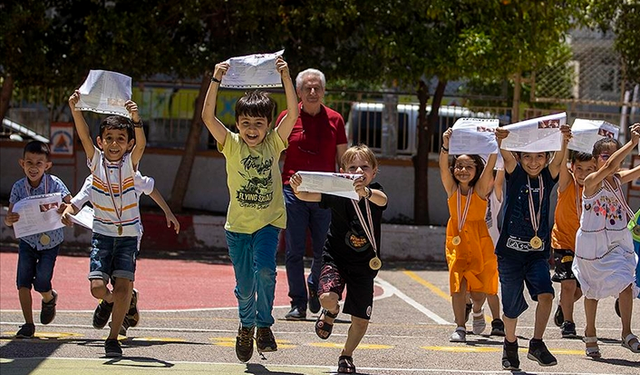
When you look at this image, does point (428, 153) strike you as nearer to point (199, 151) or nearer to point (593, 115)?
point (593, 115)

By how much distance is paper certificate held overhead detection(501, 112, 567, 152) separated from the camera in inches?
308

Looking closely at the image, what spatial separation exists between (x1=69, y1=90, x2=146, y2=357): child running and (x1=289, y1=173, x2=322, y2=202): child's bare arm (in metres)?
1.42

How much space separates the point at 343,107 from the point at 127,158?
10.9m

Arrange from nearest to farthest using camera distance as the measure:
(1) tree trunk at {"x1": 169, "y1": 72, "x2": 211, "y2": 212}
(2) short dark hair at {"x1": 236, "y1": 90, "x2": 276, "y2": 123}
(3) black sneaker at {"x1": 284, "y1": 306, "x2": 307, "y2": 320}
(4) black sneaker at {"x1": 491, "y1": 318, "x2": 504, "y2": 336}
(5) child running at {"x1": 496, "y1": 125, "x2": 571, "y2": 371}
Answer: (2) short dark hair at {"x1": 236, "y1": 90, "x2": 276, "y2": 123} < (5) child running at {"x1": 496, "y1": 125, "x2": 571, "y2": 371} < (4) black sneaker at {"x1": 491, "y1": 318, "x2": 504, "y2": 336} < (3) black sneaker at {"x1": 284, "y1": 306, "x2": 307, "y2": 320} < (1) tree trunk at {"x1": 169, "y1": 72, "x2": 211, "y2": 212}

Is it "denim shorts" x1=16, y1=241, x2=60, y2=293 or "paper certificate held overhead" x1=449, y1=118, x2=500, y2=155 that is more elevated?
"paper certificate held overhead" x1=449, y1=118, x2=500, y2=155

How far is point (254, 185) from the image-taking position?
295 inches

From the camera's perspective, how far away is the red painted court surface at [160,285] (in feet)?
37.6

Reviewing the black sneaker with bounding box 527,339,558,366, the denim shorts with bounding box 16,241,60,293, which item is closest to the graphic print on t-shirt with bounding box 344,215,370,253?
the black sneaker with bounding box 527,339,558,366

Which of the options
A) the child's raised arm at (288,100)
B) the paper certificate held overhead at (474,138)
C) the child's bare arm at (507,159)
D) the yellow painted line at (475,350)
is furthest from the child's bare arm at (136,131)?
the yellow painted line at (475,350)

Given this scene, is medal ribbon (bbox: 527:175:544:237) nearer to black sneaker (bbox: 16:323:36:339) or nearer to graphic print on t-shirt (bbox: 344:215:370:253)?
graphic print on t-shirt (bbox: 344:215:370:253)

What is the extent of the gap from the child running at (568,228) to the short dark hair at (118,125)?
3.45 meters

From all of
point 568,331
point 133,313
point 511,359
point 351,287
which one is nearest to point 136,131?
point 133,313

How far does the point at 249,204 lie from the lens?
296 inches

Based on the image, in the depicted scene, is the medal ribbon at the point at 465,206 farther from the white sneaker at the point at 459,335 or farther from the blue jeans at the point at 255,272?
the blue jeans at the point at 255,272
